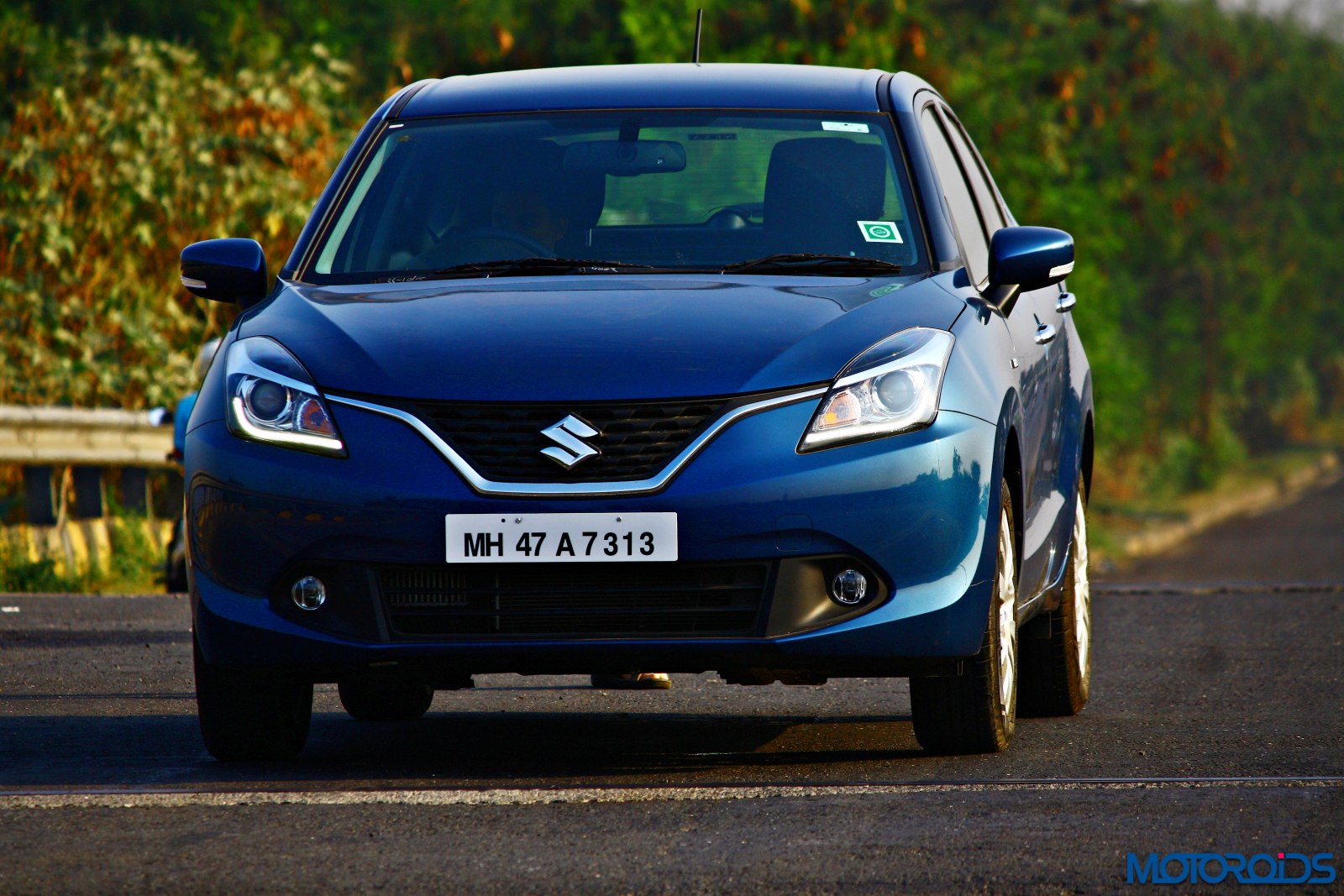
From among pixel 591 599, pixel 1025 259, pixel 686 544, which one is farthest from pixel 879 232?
pixel 591 599

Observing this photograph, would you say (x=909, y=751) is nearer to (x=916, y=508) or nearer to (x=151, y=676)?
(x=916, y=508)

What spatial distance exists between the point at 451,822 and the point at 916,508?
50.4 inches

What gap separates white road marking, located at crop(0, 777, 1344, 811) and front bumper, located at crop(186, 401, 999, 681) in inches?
11.1

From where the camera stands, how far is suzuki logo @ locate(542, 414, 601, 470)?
5.20 m

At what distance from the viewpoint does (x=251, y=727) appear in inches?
228

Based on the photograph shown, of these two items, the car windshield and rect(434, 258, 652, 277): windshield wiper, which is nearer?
rect(434, 258, 652, 277): windshield wiper

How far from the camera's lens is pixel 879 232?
6266 mm

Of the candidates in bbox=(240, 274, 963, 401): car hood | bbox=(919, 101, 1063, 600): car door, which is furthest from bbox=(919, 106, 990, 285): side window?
bbox=(240, 274, 963, 401): car hood

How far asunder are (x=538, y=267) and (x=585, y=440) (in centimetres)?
104

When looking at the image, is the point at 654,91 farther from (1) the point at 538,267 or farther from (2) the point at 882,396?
(2) the point at 882,396

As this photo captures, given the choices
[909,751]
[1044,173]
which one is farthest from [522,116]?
[1044,173]

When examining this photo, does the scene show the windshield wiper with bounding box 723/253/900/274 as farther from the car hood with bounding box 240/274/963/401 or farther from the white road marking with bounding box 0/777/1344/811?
the white road marking with bounding box 0/777/1344/811

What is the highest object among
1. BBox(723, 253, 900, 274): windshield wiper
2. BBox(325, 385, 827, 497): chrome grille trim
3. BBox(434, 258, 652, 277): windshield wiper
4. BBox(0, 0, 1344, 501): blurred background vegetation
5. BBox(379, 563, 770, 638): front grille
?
BBox(723, 253, 900, 274): windshield wiper

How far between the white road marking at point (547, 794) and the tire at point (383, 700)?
159 cm
